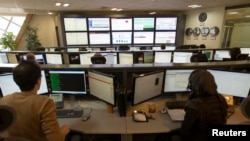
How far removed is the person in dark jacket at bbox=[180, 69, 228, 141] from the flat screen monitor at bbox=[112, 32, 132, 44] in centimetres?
636

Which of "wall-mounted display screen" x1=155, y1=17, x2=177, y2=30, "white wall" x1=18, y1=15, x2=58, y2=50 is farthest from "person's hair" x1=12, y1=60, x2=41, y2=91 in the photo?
"white wall" x1=18, y1=15, x2=58, y2=50

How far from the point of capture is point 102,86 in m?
1.61

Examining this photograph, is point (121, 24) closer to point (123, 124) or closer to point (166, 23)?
point (166, 23)

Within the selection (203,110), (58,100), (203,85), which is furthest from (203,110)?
(58,100)

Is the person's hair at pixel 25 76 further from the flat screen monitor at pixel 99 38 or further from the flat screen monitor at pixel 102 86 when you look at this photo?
the flat screen monitor at pixel 99 38

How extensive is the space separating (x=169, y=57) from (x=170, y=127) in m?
2.61

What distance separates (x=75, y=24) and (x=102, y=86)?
6.17 m

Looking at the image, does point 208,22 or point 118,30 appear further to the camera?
point 118,30

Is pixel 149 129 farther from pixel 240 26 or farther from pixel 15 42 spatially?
pixel 15 42

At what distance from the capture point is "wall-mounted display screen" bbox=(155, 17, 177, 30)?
7227 mm

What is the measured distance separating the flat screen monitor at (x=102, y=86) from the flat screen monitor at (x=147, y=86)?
0.21m

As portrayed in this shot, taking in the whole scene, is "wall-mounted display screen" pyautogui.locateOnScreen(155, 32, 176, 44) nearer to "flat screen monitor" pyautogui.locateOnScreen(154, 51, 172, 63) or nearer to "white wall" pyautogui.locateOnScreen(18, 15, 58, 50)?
"flat screen monitor" pyautogui.locateOnScreen(154, 51, 172, 63)

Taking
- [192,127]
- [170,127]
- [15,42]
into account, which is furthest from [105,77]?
[15,42]

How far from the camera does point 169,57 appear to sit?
381 centimetres
